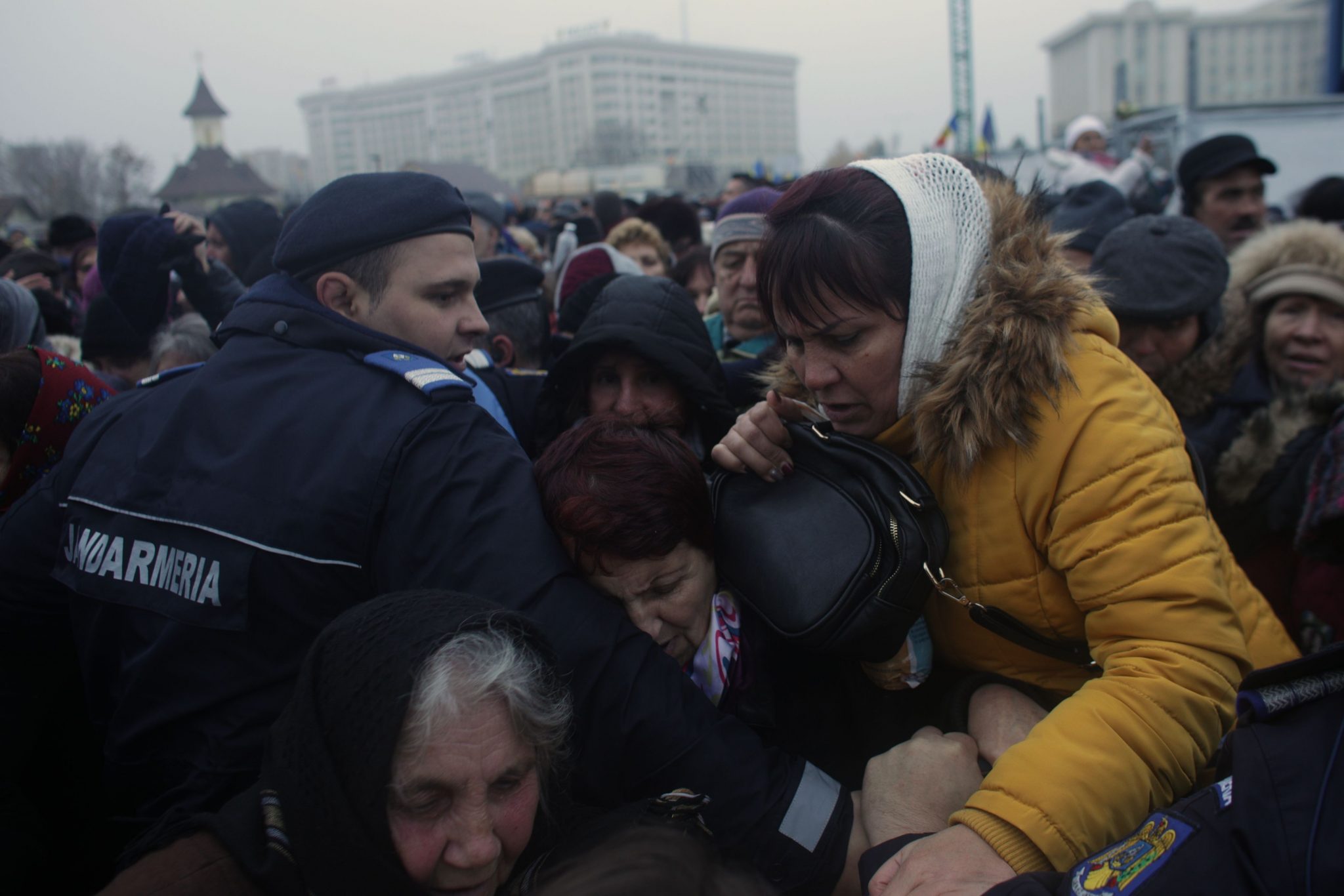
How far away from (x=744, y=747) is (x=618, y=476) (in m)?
0.59

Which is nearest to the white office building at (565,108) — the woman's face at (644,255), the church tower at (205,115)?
the church tower at (205,115)

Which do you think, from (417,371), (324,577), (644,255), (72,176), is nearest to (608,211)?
(644,255)

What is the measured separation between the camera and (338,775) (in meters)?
1.26

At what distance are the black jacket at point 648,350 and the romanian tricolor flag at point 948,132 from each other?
12.5 metres

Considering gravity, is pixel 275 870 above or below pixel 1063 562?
below

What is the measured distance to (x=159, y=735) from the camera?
1.67 metres

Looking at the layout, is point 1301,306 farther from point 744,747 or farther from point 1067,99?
point 1067,99

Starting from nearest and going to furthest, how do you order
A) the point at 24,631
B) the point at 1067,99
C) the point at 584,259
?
the point at 24,631 < the point at 584,259 < the point at 1067,99

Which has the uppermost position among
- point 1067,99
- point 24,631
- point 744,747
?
point 1067,99

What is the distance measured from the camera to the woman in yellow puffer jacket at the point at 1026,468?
1.35 meters

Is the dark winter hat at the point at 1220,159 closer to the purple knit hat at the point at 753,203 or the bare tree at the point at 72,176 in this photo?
the purple knit hat at the point at 753,203

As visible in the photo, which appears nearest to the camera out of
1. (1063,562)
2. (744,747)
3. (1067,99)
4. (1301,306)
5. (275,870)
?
(275,870)

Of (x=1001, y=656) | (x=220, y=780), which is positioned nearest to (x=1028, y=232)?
(x=1001, y=656)

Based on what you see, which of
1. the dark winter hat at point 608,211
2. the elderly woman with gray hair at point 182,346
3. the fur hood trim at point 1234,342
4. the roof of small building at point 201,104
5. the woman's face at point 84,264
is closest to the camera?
the fur hood trim at point 1234,342
